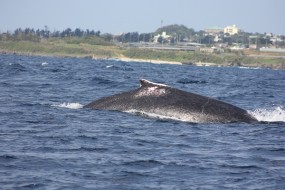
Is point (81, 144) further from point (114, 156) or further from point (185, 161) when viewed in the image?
point (185, 161)

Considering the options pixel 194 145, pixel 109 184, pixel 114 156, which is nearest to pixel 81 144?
pixel 114 156

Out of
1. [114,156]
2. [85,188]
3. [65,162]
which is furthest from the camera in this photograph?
[114,156]

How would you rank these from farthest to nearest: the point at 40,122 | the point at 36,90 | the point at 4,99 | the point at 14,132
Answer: the point at 36,90 → the point at 4,99 → the point at 40,122 → the point at 14,132

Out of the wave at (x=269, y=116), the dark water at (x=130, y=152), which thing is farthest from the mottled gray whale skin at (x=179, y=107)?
the wave at (x=269, y=116)

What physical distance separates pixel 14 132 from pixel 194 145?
4.74m

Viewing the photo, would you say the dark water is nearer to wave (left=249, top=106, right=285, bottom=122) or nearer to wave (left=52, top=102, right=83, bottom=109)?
wave (left=249, top=106, right=285, bottom=122)

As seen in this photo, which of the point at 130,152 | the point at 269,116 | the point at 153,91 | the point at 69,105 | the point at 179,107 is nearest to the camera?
the point at 130,152

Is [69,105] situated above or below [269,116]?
above

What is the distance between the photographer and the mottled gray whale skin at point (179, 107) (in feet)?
69.6

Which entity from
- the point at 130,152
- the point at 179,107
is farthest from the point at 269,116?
the point at 130,152

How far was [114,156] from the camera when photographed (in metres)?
15.6

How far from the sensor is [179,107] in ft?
69.9

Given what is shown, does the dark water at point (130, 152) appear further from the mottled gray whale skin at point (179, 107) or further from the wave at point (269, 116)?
the mottled gray whale skin at point (179, 107)

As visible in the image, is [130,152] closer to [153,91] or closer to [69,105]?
[153,91]
